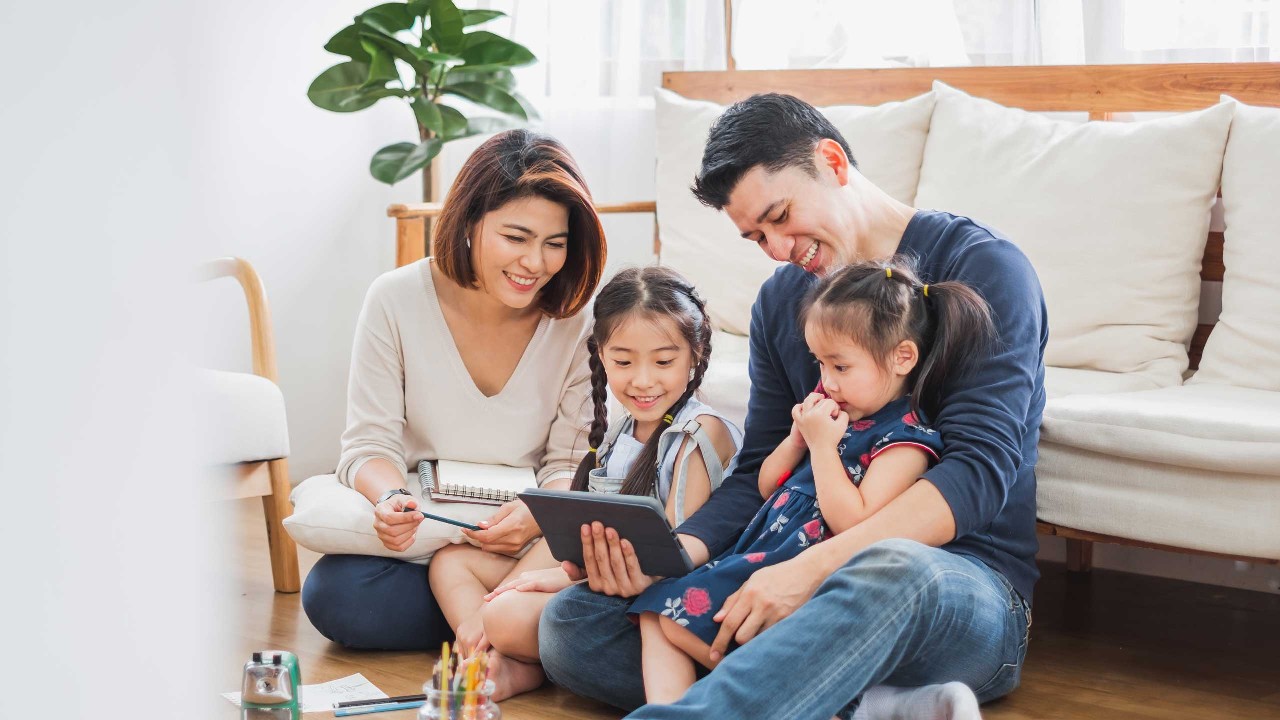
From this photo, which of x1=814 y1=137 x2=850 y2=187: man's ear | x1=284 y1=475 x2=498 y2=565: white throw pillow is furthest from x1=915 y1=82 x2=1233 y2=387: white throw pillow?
x1=284 y1=475 x2=498 y2=565: white throw pillow

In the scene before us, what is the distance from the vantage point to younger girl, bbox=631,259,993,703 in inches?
51.9

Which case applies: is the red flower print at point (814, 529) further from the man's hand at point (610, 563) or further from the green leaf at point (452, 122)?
the green leaf at point (452, 122)

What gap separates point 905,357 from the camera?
1.37 metres

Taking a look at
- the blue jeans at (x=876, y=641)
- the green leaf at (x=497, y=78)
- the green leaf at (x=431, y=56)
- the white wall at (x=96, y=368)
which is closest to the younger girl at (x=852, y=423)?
the blue jeans at (x=876, y=641)

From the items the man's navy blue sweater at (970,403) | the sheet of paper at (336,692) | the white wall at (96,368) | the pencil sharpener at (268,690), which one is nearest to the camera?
the white wall at (96,368)

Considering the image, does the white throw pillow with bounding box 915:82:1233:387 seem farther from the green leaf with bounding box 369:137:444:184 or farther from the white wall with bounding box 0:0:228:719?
the white wall with bounding box 0:0:228:719

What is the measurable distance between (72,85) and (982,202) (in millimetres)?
2012

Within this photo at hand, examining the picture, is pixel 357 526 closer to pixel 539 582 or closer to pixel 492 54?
pixel 539 582

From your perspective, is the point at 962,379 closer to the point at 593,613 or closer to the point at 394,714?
the point at 593,613

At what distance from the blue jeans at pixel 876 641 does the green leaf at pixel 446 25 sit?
1792 mm

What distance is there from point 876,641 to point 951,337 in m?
0.36

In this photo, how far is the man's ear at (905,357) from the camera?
1.35 m

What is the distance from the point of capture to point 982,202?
6.77ft

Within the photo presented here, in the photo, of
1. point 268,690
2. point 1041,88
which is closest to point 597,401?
point 268,690
